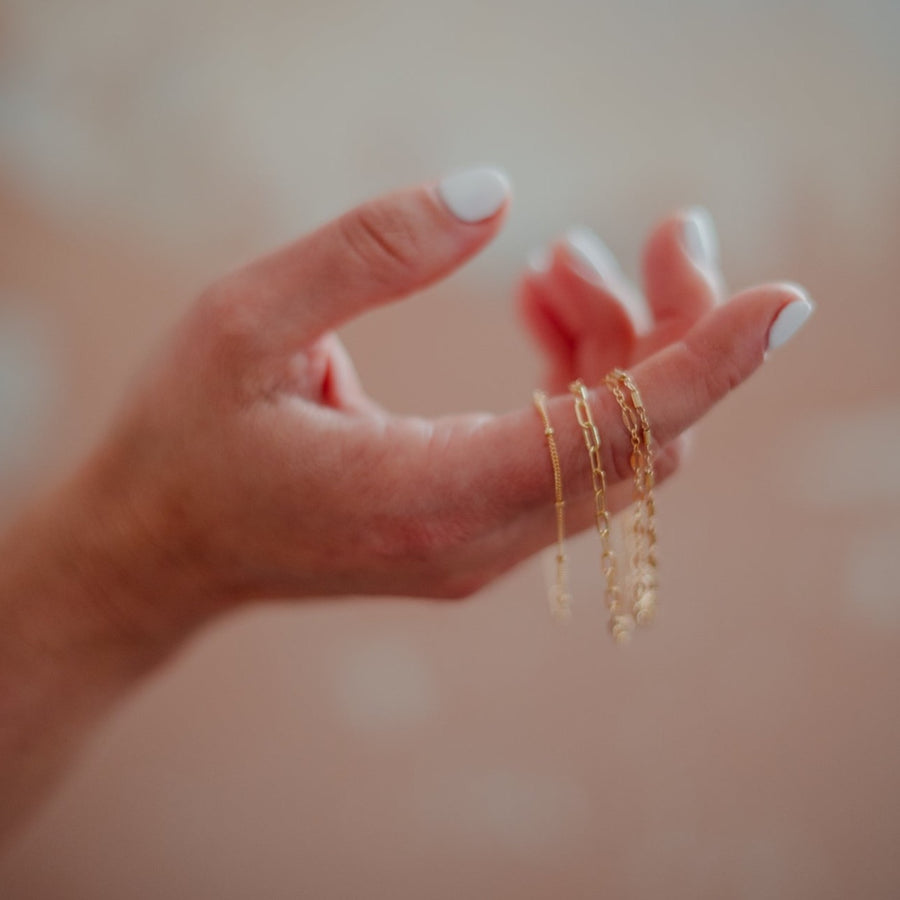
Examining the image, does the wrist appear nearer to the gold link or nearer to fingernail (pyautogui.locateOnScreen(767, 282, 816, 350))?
the gold link

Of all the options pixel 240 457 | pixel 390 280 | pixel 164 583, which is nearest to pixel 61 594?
pixel 164 583

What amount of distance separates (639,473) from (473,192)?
0.71 ft

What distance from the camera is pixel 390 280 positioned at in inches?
21.6

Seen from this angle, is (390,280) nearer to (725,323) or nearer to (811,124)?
(725,323)

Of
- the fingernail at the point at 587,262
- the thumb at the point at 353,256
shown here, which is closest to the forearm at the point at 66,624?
the thumb at the point at 353,256

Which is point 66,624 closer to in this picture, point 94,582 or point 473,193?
point 94,582

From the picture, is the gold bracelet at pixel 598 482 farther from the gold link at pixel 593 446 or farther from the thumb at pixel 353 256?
the thumb at pixel 353 256

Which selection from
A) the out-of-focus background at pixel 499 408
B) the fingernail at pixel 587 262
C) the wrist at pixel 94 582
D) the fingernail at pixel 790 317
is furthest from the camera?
the out-of-focus background at pixel 499 408

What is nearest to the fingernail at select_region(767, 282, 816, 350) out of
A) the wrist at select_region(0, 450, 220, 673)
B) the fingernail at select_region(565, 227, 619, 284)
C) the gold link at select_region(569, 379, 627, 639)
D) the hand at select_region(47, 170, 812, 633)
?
the hand at select_region(47, 170, 812, 633)

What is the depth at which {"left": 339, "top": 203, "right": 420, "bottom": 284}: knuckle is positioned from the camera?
53 cm

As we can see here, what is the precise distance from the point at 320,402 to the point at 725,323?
0.95ft

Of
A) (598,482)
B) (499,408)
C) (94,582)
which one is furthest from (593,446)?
(499,408)

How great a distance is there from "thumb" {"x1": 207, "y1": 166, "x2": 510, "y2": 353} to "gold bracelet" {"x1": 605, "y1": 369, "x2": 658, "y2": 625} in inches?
5.8

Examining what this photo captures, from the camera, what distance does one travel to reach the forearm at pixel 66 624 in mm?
621
